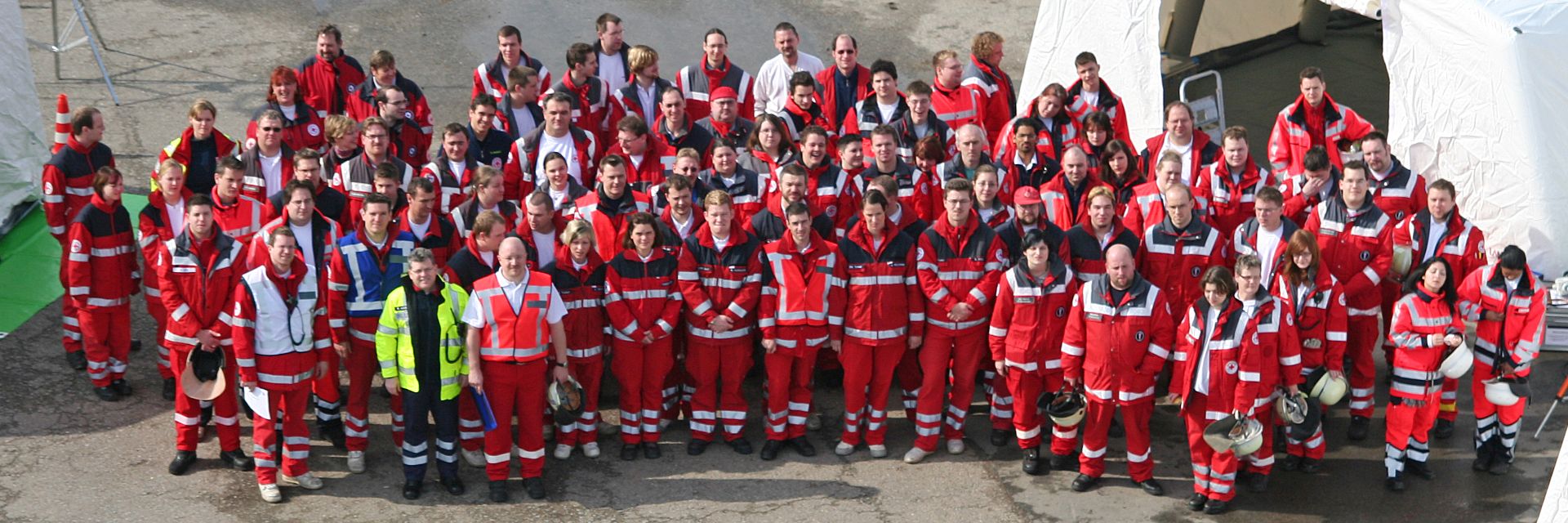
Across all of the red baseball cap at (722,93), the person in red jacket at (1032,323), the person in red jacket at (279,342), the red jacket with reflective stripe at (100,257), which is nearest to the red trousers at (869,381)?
the person in red jacket at (1032,323)

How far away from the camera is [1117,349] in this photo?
9031 mm

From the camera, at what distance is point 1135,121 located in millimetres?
12906

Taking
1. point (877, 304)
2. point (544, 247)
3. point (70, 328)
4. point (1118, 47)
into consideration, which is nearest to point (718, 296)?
point (877, 304)

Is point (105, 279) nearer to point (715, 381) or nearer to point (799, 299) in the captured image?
point (715, 381)

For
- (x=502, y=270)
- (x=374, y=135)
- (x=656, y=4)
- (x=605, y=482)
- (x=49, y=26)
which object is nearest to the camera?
(x=502, y=270)

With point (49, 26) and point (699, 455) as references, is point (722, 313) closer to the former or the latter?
point (699, 455)

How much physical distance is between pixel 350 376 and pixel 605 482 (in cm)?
153

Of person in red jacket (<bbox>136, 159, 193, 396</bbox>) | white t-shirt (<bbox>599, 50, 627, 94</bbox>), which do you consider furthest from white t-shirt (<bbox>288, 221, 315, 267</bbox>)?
white t-shirt (<bbox>599, 50, 627, 94</bbox>)

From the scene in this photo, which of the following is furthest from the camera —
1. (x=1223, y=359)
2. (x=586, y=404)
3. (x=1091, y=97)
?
(x=1091, y=97)

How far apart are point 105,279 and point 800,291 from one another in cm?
409

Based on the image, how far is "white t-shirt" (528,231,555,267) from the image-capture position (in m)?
9.47

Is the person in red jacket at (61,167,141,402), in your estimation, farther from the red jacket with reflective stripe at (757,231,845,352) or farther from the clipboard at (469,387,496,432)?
the red jacket with reflective stripe at (757,231,845,352)

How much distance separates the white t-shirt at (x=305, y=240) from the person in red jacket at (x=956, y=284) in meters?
3.35

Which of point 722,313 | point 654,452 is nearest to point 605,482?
point 654,452
